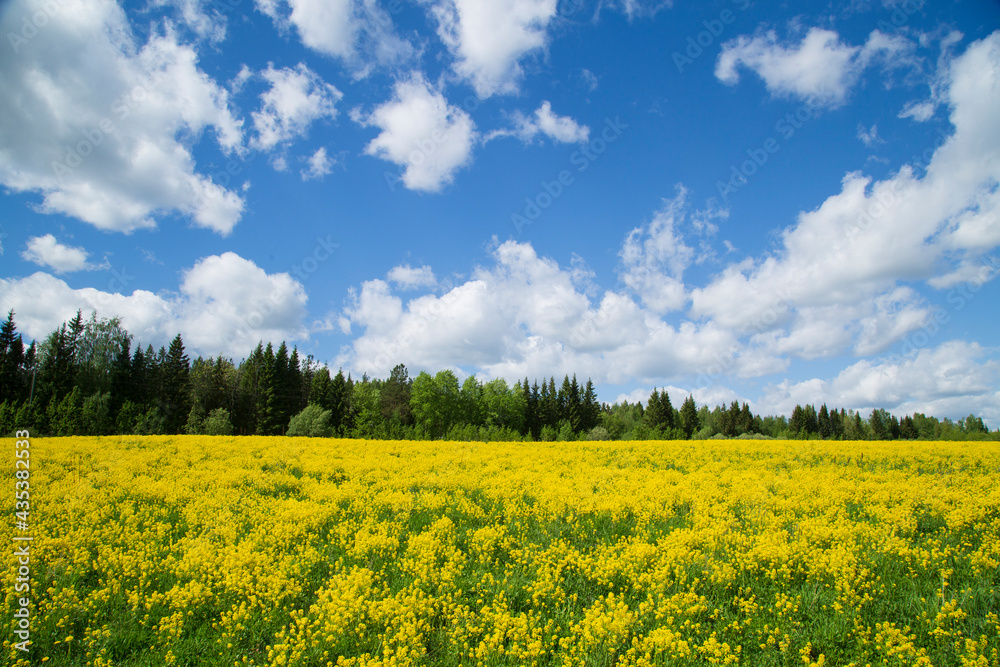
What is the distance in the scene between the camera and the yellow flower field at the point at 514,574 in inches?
205

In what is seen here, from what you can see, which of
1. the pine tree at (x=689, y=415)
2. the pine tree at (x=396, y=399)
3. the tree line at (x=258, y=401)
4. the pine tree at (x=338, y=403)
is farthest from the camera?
the pine tree at (x=689, y=415)

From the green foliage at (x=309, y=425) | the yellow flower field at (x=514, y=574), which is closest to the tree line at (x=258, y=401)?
the green foliage at (x=309, y=425)

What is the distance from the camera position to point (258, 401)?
212 feet

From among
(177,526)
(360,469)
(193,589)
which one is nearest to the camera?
(193,589)

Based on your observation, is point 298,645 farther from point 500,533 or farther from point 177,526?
point 177,526

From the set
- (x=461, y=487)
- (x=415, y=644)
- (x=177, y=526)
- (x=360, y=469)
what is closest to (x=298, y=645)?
(x=415, y=644)

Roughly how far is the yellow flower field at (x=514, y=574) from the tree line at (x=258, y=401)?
29154 mm

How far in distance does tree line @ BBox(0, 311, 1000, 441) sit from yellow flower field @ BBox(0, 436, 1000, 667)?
29.2 metres

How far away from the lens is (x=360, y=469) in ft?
48.5

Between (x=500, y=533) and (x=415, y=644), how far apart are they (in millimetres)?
3289

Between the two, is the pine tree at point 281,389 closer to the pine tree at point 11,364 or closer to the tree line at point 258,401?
the tree line at point 258,401

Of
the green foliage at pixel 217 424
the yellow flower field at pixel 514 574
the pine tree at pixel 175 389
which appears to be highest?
the pine tree at pixel 175 389

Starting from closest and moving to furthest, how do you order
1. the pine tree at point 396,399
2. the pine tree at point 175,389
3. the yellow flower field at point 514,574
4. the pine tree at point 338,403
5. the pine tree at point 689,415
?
the yellow flower field at point 514,574 → the pine tree at point 175,389 → the pine tree at point 338,403 → the pine tree at point 396,399 → the pine tree at point 689,415

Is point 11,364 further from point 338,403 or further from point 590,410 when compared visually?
point 590,410
